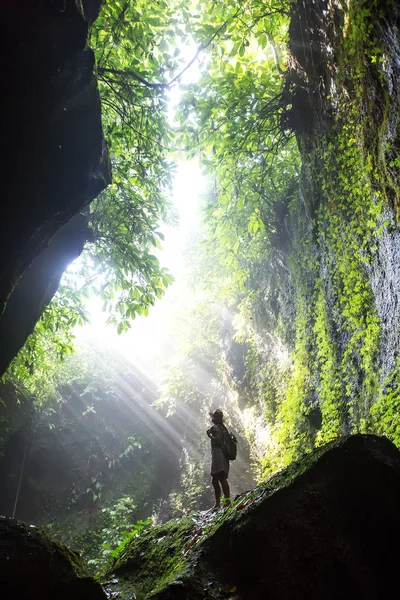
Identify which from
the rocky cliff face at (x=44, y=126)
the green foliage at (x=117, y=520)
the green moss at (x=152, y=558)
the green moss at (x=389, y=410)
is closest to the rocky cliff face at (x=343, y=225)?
the green moss at (x=389, y=410)

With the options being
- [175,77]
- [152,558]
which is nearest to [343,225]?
[175,77]

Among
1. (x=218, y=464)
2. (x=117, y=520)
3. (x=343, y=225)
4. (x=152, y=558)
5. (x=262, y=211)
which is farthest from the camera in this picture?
(x=117, y=520)

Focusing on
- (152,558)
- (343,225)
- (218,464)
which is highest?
(343,225)

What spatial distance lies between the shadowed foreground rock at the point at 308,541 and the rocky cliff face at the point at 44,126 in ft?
12.2

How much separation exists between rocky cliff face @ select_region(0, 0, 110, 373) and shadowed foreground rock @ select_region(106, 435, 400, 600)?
371 cm

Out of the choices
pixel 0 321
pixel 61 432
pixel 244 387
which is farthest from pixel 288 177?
pixel 61 432

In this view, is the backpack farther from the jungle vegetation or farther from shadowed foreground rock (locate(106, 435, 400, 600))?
shadowed foreground rock (locate(106, 435, 400, 600))

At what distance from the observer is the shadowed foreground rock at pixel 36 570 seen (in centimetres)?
232

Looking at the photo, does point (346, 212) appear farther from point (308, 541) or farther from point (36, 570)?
point (36, 570)

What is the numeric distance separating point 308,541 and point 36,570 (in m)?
1.93

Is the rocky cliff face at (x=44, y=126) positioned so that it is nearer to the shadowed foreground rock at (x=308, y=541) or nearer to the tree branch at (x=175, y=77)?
the tree branch at (x=175, y=77)

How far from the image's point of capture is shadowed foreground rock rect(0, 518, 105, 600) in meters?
2.32

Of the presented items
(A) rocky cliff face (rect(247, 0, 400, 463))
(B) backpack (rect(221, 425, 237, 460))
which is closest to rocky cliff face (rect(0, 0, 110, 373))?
(A) rocky cliff face (rect(247, 0, 400, 463))

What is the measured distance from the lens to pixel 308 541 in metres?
2.68
